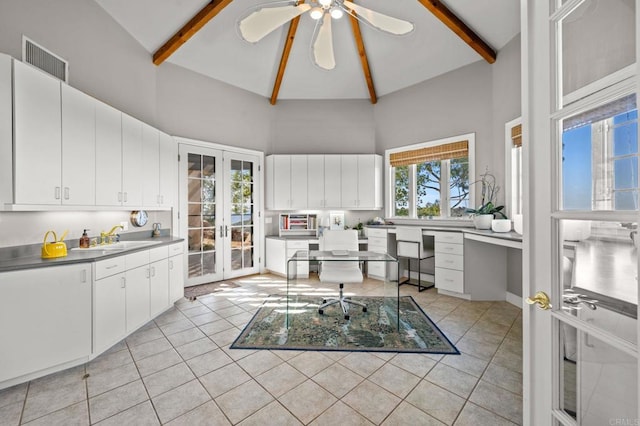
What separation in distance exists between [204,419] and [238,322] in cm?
134

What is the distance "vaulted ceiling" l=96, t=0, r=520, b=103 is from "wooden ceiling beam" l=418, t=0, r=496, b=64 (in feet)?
0.04

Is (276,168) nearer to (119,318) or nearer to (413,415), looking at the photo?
(119,318)

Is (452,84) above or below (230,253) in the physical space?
above

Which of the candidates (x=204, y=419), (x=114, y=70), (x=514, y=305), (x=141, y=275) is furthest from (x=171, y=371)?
(x=514, y=305)

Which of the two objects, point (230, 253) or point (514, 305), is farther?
point (230, 253)

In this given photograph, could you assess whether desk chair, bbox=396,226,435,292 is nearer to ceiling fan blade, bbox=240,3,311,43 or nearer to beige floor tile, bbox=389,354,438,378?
beige floor tile, bbox=389,354,438,378

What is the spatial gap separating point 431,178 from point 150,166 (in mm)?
4422

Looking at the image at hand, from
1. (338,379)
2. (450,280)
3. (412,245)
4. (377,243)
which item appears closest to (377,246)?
(377,243)

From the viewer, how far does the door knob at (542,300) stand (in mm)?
830

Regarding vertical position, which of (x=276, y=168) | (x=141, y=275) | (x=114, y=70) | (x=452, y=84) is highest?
(x=452, y=84)

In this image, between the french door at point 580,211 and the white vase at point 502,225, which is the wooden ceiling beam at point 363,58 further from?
the french door at point 580,211

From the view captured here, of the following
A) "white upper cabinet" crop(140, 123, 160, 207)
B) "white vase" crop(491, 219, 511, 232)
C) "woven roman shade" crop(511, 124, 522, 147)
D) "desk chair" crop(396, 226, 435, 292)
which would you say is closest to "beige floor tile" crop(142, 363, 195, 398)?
"white upper cabinet" crop(140, 123, 160, 207)

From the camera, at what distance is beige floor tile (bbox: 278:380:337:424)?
1.57 meters

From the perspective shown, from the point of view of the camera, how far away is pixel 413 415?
1.56 metres
